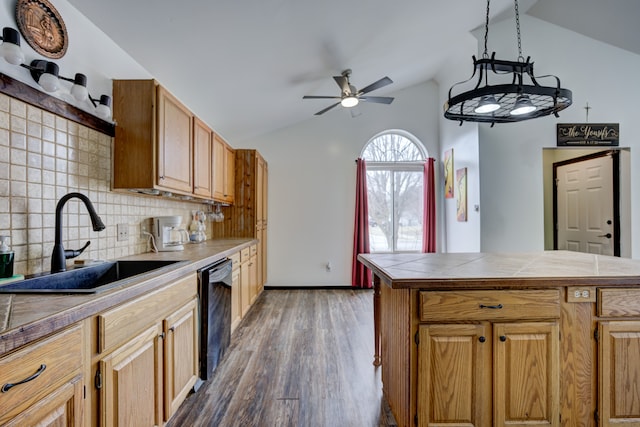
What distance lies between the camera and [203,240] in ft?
10.9

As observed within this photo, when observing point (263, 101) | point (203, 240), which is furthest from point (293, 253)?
point (263, 101)

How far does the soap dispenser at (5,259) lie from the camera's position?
118 centimetres

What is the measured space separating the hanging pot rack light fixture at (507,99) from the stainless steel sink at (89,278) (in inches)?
80.1

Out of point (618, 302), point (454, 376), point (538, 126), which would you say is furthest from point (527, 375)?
point (538, 126)

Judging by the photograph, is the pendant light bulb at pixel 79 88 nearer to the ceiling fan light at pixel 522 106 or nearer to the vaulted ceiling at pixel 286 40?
the vaulted ceiling at pixel 286 40

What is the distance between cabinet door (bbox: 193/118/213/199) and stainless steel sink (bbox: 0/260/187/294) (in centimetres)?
85

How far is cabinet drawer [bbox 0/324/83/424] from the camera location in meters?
0.71

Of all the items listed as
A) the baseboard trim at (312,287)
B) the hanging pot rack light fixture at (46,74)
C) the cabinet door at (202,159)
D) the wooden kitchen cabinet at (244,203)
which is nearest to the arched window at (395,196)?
the baseboard trim at (312,287)

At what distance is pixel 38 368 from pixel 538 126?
4.85m

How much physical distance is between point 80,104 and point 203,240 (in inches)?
75.1

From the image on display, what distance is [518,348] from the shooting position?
1.42m

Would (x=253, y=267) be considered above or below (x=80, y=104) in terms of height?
below

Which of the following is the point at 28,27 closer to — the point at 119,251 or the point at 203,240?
the point at 119,251

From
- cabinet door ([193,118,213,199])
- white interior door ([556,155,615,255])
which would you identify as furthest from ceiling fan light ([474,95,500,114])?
white interior door ([556,155,615,255])
